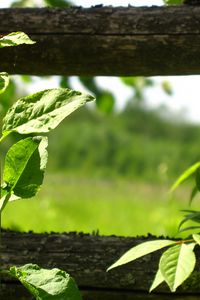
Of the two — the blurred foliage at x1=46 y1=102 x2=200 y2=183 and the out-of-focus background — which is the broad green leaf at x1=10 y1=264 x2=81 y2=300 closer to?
the out-of-focus background

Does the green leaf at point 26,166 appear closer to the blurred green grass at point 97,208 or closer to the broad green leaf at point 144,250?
the broad green leaf at point 144,250

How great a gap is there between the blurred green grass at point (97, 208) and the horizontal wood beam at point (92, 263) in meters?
2.23

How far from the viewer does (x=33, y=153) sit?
1.34m

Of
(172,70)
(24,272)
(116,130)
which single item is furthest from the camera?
(116,130)

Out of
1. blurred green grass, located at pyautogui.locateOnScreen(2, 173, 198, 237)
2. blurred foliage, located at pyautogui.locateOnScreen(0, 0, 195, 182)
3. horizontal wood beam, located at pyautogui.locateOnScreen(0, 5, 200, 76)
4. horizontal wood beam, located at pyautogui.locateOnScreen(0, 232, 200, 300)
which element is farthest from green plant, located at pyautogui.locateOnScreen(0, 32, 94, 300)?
blurred foliage, located at pyautogui.locateOnScreen(0, 0, 195, 182)

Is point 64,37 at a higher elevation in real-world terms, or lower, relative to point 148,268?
higher

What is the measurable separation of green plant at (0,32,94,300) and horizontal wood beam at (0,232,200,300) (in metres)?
0.34

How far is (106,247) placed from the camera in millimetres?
1668

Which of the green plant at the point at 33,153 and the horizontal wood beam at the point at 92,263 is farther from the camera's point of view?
the horizontal wood beam at the point at 92,263

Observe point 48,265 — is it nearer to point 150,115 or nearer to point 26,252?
point 26,252

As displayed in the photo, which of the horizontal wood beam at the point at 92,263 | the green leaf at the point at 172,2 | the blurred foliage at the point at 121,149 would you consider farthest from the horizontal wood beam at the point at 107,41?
the blurred foliage at the point at 121,149

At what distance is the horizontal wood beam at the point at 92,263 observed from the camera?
1620mm

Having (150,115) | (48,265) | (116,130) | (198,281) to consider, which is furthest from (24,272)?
(150,115)

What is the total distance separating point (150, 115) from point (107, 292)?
1398 centimetres
